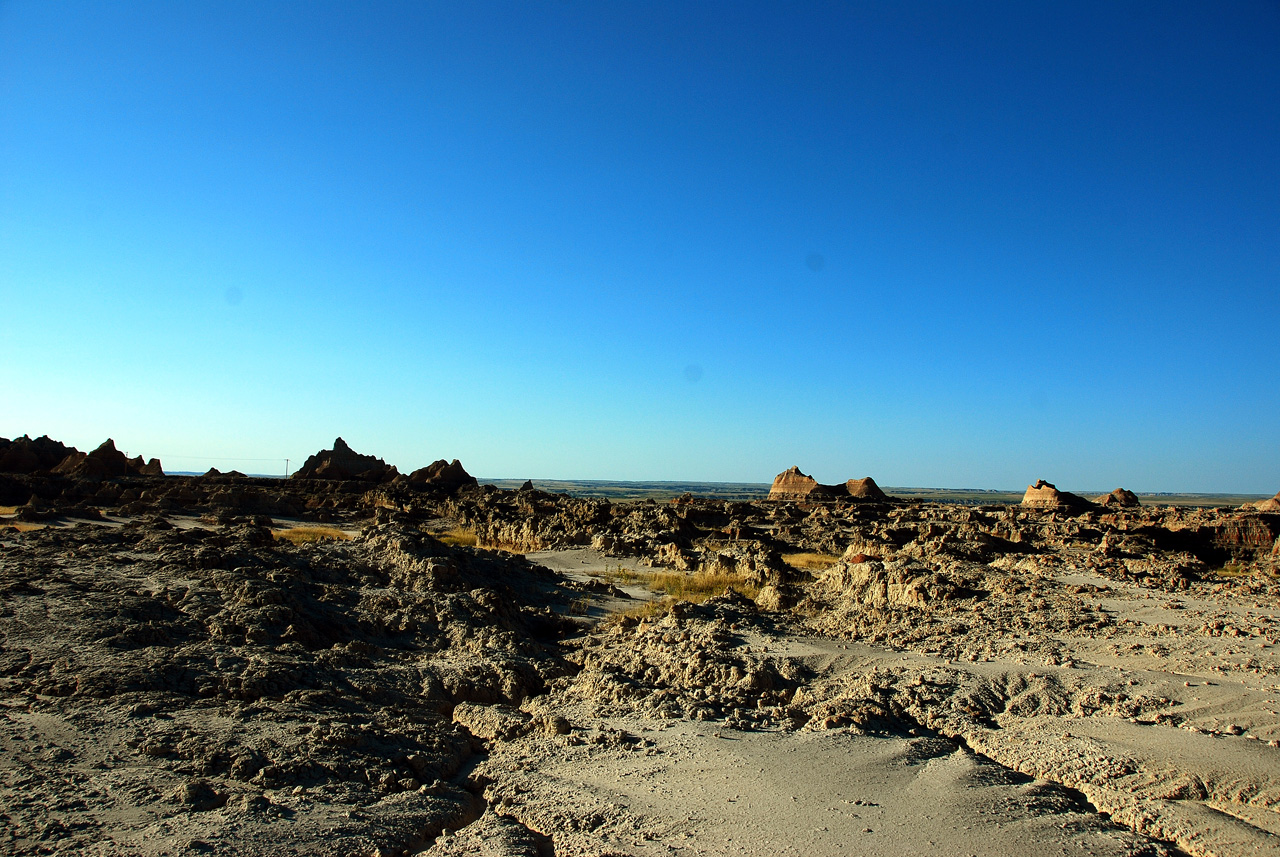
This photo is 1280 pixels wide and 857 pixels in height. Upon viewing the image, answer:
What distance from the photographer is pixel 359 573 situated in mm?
12648

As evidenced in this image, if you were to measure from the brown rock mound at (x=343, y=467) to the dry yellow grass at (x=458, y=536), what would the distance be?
Result: 19.5 meters

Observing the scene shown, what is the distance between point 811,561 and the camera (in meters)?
21.6

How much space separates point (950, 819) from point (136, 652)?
7801 mm

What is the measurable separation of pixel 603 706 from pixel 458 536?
20.8 meters

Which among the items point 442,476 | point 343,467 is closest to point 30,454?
point 343,467

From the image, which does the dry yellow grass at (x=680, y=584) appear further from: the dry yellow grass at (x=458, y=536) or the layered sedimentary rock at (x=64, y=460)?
the layered sedimentary rock at (x=64, y=460)

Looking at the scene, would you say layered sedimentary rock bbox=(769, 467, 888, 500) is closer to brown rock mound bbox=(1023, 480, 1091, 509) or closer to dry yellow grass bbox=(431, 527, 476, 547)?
brown rock mound bbox=(1023, 480, 1091, 509)

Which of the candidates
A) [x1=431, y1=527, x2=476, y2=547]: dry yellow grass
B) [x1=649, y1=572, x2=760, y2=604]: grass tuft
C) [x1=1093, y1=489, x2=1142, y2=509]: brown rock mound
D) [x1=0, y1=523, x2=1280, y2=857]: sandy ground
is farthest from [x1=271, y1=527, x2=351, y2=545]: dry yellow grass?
[x1=1093, y1=489, x2=1142, y2=509]: brown rock mound

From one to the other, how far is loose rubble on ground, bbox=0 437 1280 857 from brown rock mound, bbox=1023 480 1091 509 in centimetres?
2434

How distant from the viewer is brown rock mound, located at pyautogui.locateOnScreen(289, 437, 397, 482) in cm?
4584

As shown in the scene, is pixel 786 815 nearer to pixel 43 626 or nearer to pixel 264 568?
pixel 43 626

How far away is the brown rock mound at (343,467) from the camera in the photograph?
45844mm

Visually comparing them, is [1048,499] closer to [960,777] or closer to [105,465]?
[960,777]

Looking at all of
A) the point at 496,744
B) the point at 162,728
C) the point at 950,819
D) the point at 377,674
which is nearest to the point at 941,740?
the point at 950,819
